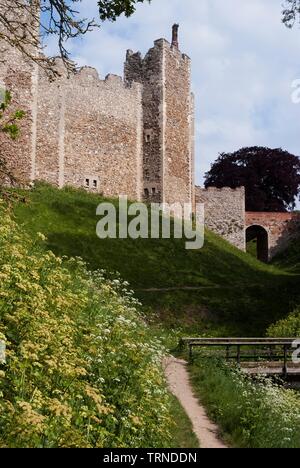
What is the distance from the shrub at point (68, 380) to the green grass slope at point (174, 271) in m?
11.7

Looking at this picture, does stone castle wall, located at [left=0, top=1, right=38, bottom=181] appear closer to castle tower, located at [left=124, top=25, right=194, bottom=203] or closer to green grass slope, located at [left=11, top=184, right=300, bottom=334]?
green grass slope, located at [left=11, top=184, right=300, bottom=334]

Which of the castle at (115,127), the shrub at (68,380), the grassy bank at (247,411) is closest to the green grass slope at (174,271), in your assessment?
the castle at (115,127)

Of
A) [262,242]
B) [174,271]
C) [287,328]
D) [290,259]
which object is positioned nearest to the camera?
[287,328]

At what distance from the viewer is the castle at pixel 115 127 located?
96.6ft

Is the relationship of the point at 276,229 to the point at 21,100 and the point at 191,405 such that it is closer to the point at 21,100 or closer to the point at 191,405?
the point at 21,100

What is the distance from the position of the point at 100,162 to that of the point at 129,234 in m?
6.79

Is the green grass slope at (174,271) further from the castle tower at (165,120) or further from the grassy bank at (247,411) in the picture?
the grassy bank at (247,411)

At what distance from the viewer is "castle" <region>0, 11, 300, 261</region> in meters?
29.4

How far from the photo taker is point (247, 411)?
908 centimetres

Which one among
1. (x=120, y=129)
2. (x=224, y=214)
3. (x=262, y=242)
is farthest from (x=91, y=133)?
(x=262, y=242)

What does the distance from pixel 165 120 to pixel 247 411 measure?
87.0ft

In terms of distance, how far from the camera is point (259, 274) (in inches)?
1088
